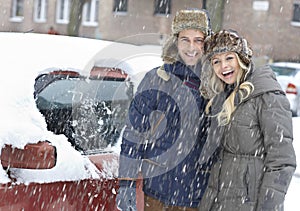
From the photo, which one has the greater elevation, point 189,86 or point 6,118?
point 189,86

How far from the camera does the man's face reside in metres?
2.85

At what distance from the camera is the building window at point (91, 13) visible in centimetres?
2730

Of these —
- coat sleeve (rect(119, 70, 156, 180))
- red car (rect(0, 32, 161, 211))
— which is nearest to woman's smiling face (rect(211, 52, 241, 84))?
coat sleeve (rect(119, 70, 156, 180))

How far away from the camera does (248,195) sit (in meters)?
2.46

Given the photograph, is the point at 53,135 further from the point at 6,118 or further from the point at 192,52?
the point at 192,52

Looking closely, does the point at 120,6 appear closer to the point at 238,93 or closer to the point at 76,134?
the point at 76,134

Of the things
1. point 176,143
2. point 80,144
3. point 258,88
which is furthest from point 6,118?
point 258,88

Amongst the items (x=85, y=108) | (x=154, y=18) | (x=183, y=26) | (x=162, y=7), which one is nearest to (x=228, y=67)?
(x=183, y=26)

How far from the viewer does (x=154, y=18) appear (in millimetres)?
25594

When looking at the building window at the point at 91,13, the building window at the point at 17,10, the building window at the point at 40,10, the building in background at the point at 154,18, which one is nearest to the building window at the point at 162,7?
the building in background at the point at 154,18

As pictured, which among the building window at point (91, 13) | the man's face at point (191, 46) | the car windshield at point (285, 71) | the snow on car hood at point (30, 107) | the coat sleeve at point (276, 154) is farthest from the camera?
the building window at point (91, 13)

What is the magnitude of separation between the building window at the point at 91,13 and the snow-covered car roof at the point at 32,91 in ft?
80.3

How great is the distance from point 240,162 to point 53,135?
3.22 feet

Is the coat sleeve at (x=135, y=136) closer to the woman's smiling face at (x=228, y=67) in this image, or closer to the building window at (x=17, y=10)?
the woman's smiling face at (x=228, y=67)
